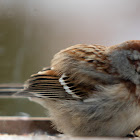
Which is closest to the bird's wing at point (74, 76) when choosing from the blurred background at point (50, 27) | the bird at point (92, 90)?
the bird at point (92, 90)

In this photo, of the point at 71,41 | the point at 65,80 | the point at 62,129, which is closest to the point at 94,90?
the point at 65,80

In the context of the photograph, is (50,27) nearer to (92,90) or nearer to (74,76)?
(74,76)

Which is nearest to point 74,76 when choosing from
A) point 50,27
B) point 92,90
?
point 92,90

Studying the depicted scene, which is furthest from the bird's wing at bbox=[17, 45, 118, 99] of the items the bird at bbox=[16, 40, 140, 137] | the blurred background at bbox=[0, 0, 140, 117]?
the blurred background at bbox=[0, 0, 140, 117]

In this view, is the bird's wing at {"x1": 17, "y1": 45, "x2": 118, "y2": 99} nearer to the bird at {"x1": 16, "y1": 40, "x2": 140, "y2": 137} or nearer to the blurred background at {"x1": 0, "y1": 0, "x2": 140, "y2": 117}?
the bird at {"x1": 16, "y1": 40, "x2": 140, "y2": 137}

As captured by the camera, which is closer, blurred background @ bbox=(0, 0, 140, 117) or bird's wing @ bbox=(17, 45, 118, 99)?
bird's wing @ bbox=(17, 45, 118, 99)

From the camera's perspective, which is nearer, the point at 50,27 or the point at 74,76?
the point at 74,76
